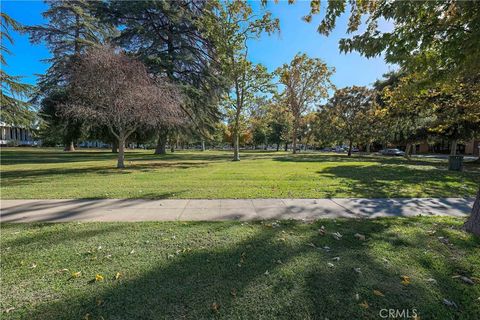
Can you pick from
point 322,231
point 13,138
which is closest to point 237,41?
point 322,231

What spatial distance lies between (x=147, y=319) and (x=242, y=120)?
2449 centimetres

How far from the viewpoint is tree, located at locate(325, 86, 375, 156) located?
33.2 metres

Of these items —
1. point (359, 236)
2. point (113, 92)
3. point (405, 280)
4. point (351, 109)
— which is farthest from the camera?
point (351, 109)

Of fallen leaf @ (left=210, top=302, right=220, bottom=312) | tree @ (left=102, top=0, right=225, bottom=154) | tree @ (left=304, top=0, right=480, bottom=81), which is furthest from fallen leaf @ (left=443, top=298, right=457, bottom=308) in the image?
tree @ (left=102, top=0, right=225, bottom=154)

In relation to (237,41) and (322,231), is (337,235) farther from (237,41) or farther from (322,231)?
(237,41)

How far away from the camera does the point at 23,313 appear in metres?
2.50

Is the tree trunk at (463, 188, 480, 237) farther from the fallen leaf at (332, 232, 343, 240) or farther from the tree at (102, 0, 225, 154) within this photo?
A: the tree at (102, 0, 225, 154)

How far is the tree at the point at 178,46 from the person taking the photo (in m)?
23.0

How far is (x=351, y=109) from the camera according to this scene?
3381cm

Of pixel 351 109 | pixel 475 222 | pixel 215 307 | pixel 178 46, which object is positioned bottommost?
pixel 215 307

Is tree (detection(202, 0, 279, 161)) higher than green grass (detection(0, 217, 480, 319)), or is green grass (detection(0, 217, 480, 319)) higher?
tree (detection(202, 0, 279, 161))

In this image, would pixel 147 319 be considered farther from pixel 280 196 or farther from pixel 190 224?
pixel 280 196

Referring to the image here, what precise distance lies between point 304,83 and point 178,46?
17649 mm

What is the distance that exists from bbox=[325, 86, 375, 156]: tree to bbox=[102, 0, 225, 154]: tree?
57.9 feet
